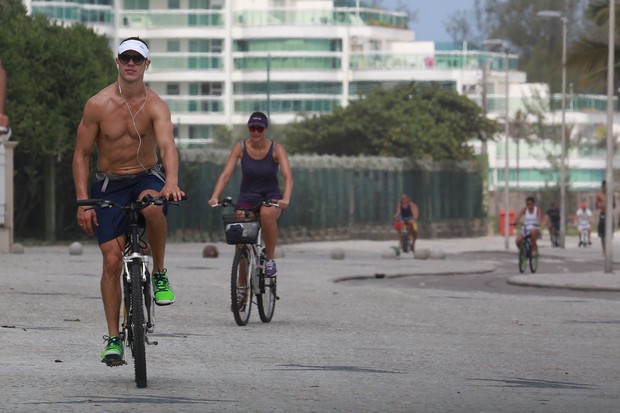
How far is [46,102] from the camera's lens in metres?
45.8

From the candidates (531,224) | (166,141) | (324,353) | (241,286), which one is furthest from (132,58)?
(531,224)

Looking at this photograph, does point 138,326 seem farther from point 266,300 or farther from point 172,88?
point 172,88

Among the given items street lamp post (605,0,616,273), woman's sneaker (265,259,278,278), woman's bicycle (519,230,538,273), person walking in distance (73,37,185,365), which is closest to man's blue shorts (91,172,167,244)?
person walking in distance (73,37,185,365)

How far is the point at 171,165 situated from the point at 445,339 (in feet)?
16.5

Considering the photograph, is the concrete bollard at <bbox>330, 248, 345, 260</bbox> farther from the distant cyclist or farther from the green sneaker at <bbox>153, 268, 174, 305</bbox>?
the green sneaker at <bbox>153, 268, 174, 305</bbox>

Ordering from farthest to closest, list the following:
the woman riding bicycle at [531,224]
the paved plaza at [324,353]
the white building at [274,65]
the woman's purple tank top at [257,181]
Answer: the white building at [274,65] < the woman riding bicycle at [531,224] < the woman's purple tank top at [257,181] < the paved plaza at [324,353]

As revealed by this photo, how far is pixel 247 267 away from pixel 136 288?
581cm

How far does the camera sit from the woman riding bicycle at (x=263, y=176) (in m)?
17.2

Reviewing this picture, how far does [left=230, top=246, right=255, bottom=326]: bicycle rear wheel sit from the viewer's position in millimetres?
16578

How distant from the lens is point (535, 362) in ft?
45.1

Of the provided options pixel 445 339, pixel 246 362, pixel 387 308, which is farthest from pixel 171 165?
pixel 387 308

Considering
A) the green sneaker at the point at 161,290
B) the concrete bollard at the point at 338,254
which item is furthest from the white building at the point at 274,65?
the green sneaker at the point at 161,290

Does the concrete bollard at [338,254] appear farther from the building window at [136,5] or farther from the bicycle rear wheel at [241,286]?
the building window at [136,5]

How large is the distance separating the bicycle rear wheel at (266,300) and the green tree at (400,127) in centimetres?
5549
